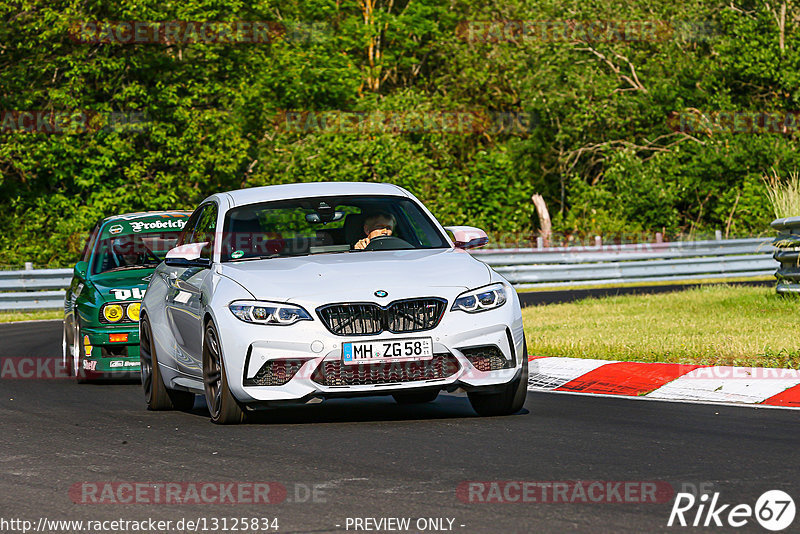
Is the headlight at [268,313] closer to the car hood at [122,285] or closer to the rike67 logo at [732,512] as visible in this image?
the rike67 logo at [732,512]

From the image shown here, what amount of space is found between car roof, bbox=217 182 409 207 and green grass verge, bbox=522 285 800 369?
2925mm

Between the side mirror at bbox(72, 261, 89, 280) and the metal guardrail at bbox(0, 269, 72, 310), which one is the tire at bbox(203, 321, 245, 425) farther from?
the metal guardrail at bbox(0, 269, 72, 310)

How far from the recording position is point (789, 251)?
15.6 m

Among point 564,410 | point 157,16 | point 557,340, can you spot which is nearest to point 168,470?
point 564,410

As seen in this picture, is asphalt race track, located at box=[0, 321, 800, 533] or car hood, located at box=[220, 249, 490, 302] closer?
asphalt race track, located at box=[0, 321, 800, 533]

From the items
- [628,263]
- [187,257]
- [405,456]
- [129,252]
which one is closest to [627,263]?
[628,263]

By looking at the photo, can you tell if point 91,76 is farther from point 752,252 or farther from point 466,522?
point 466,522

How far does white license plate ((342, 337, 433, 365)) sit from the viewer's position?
326 inches

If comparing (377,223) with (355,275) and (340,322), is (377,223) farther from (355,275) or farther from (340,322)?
(340,322)

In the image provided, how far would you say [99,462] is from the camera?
7418mm

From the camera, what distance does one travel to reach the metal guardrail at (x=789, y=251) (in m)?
15.4

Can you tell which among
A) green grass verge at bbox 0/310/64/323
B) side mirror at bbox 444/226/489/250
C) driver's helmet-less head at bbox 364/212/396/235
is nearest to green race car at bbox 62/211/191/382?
driver's helmet-less head at bbox 364/212/396/235

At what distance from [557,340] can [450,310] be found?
5.49 metres

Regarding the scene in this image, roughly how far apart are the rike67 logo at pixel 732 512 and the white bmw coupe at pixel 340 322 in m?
2.86
